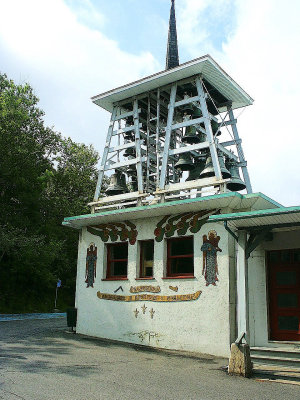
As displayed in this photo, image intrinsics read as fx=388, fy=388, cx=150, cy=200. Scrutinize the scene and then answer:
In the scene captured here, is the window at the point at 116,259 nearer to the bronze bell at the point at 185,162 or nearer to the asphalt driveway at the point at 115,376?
the asphalt driveway at the point at 115,376

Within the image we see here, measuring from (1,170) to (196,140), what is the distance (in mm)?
14433

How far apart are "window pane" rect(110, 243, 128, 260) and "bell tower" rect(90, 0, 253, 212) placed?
1589 millimetres

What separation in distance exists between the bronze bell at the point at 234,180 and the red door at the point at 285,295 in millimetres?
2569

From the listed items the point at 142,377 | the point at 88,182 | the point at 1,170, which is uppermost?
the point at 88,182

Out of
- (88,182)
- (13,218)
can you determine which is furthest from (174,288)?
(88,182)

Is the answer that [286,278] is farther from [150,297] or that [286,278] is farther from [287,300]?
[150,297]

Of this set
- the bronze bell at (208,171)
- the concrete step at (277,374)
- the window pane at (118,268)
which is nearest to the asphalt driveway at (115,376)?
the concrete step at (277,374)

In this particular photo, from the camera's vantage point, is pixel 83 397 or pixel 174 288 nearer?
pixel 83 397

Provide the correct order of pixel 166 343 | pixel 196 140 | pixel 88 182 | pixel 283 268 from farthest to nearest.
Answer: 1. pixel 88 182
2. pixel 196 140
3. pixel 166 343
4. pixel 283 268

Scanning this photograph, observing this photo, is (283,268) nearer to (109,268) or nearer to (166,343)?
(166,343)

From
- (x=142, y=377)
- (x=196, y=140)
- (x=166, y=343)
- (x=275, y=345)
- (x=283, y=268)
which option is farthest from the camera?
(x=196, y=140)

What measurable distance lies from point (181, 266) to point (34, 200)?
1493 cm

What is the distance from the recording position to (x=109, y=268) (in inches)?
583

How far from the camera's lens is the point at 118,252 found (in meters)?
15.3
